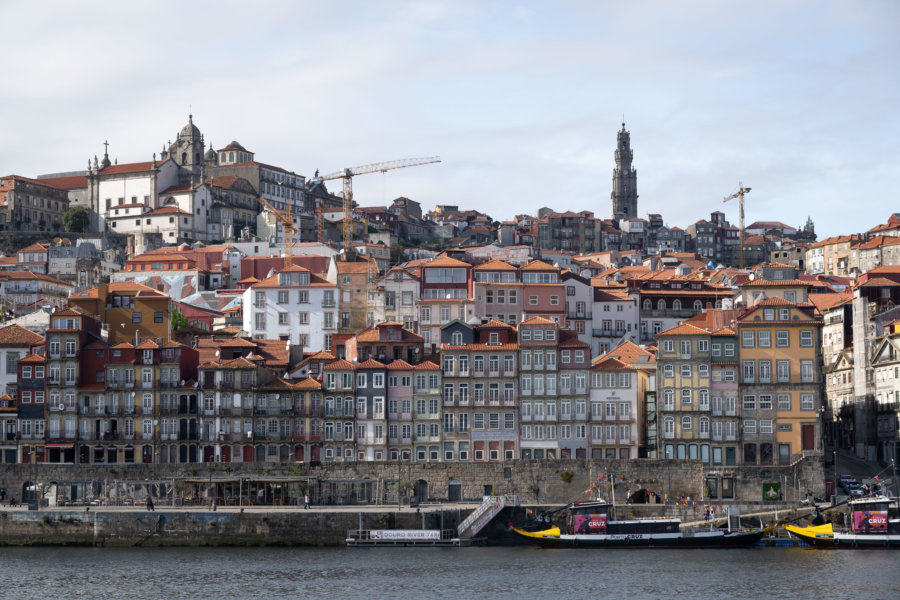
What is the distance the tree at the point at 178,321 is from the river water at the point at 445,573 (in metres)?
38.8

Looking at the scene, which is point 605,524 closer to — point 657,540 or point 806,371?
point 657,540

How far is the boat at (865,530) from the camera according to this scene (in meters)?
86.2

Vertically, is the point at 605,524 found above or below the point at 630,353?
below

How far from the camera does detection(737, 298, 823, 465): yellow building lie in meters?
97.0

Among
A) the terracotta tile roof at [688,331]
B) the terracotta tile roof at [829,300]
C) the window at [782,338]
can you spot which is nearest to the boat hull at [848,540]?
the window at [782,338]

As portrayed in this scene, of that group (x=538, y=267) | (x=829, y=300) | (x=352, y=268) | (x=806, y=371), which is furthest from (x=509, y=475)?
(x=829, y=300)

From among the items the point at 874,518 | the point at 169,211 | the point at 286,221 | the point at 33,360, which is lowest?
the point at 874,518

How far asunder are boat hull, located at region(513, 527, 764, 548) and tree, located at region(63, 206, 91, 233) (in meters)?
122

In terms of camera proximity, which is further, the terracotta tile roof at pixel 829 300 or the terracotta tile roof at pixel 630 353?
the terracotta tile roof at pixel 829 300

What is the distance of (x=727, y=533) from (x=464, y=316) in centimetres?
3488

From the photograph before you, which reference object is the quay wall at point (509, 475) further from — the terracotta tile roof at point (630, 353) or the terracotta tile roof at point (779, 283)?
the terracotta tile roof at point (779, 283)

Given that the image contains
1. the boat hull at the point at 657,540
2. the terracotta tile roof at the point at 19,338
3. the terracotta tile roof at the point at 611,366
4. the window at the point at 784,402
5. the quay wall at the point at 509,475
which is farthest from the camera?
the terracotta tile roof at the point at 19,338

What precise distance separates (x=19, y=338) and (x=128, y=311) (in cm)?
837

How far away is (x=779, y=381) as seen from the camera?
→ 97750 mm
